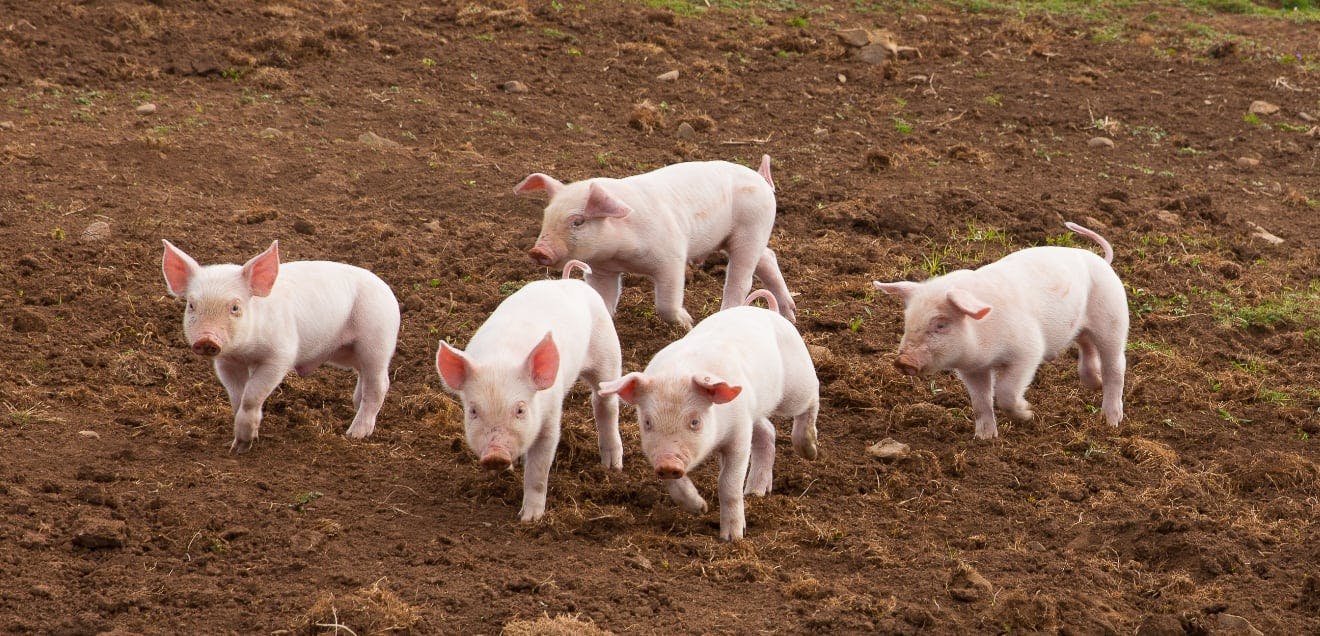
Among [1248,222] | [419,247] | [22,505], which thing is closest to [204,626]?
[22,505]

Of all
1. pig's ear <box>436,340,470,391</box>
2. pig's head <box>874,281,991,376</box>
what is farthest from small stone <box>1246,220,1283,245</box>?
pig's ear <box>436,340,470,391</box>

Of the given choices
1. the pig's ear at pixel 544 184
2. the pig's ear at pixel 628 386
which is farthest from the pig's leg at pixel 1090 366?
the pig's ear at pixel 628 386

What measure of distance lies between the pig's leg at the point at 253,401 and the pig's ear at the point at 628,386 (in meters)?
1.66

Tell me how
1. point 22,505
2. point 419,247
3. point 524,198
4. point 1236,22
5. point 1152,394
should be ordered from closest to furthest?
point 22,505, point 1152,394, point 419,247, point 524,198, point 1236,22

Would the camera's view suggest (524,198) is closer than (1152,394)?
No

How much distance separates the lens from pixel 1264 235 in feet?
34.9

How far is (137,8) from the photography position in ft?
43.4

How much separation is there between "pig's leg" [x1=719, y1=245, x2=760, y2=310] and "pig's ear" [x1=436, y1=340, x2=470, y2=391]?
3.08 meters

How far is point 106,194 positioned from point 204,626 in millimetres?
5564

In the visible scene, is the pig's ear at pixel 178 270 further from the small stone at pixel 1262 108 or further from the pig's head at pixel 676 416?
the small stone at pixel 1262 108

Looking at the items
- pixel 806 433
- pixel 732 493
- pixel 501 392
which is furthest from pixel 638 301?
pixel 501 392

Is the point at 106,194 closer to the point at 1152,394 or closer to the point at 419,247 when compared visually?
the point at 419,247

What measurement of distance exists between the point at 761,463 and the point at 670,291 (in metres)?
1.93

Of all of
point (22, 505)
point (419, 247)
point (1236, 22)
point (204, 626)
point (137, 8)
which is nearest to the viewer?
point (204, 626)
